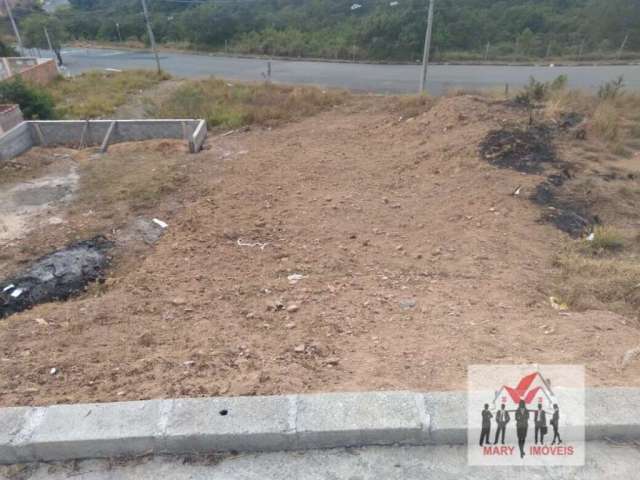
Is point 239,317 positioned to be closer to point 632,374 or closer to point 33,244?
point 632,374

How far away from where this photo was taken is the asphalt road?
18531 millimetres

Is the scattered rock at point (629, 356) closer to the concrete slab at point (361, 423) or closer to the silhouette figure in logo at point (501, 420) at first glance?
the silhouette figure in logo at point (501, 420)

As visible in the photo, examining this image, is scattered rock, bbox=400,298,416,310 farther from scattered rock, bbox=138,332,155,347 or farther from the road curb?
scattered rock, bbox=138,332,155,347

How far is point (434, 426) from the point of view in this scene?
2.22 metres

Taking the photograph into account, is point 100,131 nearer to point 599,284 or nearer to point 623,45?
point 599,284

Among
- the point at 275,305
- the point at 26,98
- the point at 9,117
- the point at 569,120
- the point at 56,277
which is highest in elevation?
the point at 26,98

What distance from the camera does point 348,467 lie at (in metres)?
2.14

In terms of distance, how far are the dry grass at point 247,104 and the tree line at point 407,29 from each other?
15108 mm

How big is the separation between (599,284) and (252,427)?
3.52 meters

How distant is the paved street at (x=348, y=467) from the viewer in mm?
2102

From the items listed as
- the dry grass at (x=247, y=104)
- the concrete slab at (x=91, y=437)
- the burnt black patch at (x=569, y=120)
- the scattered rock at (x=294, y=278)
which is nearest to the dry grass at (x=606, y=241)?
the scattered rock at (x=294, y=278)

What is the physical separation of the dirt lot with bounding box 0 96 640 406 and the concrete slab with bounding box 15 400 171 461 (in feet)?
1.19

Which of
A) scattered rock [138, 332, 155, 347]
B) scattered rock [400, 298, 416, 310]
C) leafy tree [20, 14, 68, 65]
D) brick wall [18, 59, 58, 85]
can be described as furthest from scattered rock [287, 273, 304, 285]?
leafy tree [20, 14, 68, 65]

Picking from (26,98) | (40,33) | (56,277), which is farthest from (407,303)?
(40,33)
